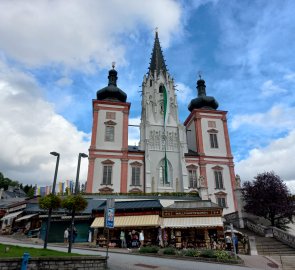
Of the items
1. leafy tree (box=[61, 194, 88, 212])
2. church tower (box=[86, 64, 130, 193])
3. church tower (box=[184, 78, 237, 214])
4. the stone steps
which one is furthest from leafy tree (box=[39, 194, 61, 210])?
church tower (box=[184, 78, 237, 214])

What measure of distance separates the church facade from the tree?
212 inches

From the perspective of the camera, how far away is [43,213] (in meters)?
25.8

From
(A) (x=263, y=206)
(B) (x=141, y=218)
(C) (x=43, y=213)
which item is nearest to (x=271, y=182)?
(A) (x=263, y=206)

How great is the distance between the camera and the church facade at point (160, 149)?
35625mm

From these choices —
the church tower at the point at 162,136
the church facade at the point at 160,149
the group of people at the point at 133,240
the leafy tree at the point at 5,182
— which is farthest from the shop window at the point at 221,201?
the leafy tree at the point at 5,182

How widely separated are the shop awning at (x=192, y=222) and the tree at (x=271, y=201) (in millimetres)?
7672

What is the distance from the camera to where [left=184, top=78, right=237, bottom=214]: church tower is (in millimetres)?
36781

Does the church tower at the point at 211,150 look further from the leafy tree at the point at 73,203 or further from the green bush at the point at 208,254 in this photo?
the leafy tree at the point at 73,203

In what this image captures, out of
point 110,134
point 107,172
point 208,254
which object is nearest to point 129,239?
point 208,254

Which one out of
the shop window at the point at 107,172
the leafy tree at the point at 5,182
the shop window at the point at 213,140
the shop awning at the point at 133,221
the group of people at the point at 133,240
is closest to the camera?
the group of people at the point at 133,240

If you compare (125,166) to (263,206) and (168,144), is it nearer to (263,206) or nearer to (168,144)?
(168,144)

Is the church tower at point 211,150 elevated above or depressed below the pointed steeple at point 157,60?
below

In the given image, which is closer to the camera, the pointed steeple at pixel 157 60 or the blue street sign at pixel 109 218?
the blue street sign at pixel 109 218

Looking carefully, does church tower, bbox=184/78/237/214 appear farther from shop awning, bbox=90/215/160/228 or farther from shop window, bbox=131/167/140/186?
shop awning, bbox=90/215/160/228
